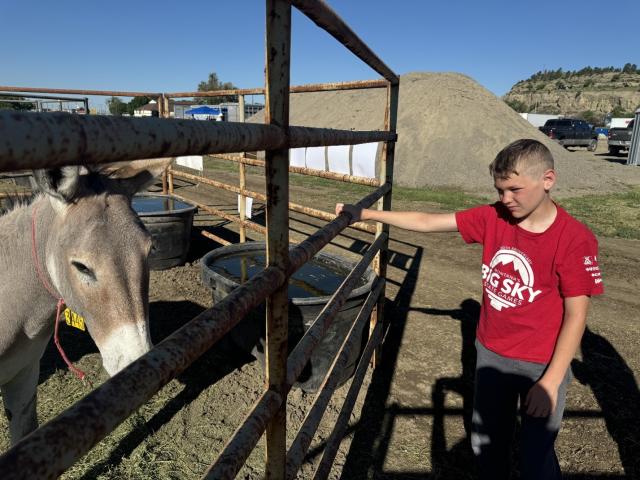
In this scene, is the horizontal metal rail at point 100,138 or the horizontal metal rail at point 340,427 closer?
the horizontal metal rail at point 100,138

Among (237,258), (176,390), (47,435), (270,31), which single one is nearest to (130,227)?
(270,31)

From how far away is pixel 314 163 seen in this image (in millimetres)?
4215

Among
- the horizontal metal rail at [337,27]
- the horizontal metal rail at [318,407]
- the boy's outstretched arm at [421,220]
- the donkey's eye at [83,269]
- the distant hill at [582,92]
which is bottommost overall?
the horizontal metal rail at [318,407]

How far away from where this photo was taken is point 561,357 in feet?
5.67

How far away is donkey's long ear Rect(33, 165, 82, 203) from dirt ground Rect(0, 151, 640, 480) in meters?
1.74

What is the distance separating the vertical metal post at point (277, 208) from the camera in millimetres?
1013

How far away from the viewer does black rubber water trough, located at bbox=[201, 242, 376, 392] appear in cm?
282

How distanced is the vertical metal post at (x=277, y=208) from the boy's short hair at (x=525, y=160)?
1112mm

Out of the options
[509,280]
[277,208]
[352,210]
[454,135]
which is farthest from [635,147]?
[277,208]

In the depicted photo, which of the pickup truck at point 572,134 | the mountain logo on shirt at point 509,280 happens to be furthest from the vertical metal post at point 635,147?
the mountain logo on shirt at point 509,280

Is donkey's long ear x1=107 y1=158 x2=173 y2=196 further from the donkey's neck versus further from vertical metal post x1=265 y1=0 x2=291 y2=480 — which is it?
vertical metal post x1=265 y1=0 x2=291 y2=480

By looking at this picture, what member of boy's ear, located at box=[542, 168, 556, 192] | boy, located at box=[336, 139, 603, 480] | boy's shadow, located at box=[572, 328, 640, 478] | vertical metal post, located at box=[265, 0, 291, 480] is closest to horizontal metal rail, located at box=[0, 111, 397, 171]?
vertical metal post, located at box=[265, 0, 291, 480]

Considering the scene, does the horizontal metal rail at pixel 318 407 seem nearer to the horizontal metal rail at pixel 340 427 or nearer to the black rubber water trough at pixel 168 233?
the horizontal metal rail at pixel 340 427

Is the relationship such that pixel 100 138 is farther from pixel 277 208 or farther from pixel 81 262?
pixel 81 262
